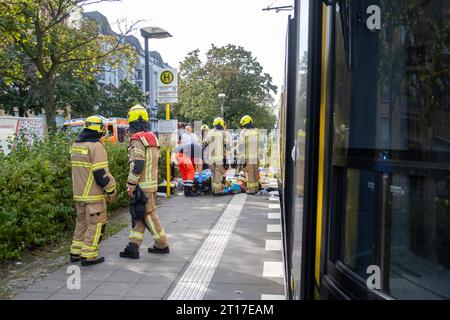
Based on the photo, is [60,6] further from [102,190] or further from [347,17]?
[347,17]


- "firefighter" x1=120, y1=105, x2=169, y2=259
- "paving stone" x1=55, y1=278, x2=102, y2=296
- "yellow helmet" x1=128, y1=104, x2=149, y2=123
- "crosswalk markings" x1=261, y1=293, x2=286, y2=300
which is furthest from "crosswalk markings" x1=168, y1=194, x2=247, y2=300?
"yellow helmet" x1=128, y1=104, x2=149, y2=123

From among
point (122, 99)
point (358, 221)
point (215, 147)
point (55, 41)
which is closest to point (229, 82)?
point (122, 99)

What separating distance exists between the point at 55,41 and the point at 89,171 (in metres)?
9.11

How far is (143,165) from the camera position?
17.9ft

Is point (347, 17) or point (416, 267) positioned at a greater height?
point (347, 17)

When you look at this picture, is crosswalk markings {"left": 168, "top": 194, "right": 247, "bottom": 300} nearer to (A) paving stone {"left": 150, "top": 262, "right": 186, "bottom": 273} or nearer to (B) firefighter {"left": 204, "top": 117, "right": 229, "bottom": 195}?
(A) paving stone {"left": 150, "top": 262, "right": 186, "bottom": 273}

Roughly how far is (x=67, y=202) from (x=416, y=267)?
6.22m

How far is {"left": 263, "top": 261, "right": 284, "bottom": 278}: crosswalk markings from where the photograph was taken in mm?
5047

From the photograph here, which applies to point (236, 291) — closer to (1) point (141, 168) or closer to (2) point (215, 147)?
(1) point (141, 168)

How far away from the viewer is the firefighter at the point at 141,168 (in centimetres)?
543

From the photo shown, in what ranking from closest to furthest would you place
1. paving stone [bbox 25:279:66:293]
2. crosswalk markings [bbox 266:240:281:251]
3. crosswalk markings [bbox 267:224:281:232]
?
paving stone [bbox 25:279:66:293], crosswalk markings [bbox 266:240:281:251], crosswalk markings [bbox 267:224:281:232]

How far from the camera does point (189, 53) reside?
43.0m

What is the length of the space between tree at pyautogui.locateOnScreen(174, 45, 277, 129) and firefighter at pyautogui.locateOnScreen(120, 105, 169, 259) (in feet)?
109
